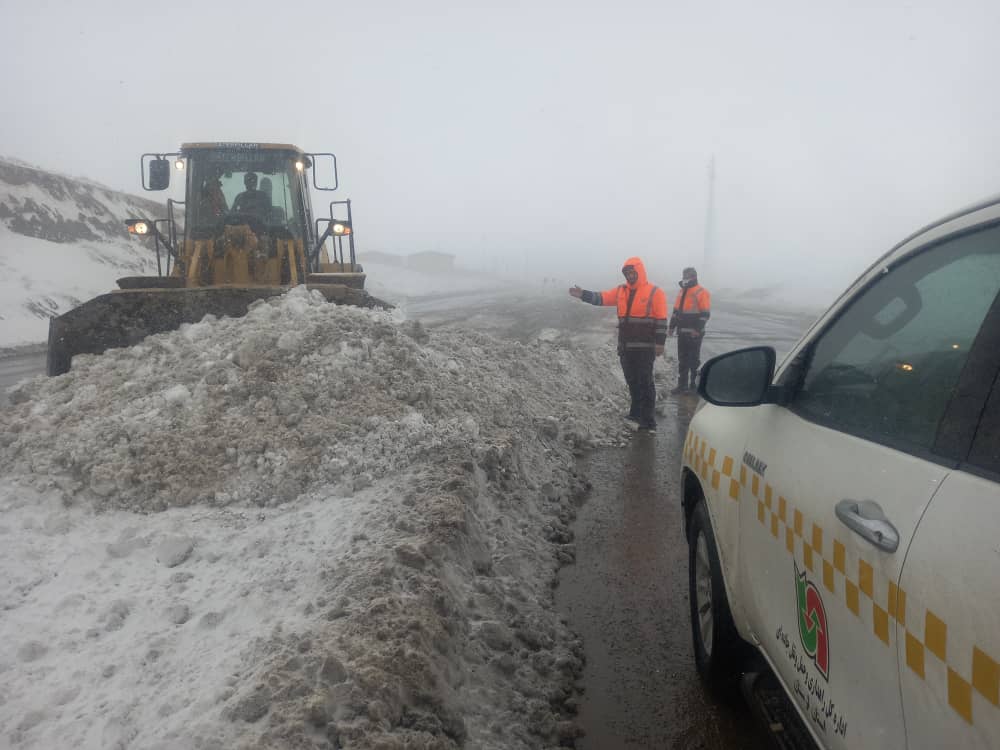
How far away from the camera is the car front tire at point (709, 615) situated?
2.79 metres

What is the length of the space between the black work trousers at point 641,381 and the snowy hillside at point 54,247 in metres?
16.1

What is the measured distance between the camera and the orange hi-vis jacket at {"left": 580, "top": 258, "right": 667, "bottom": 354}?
7.56m

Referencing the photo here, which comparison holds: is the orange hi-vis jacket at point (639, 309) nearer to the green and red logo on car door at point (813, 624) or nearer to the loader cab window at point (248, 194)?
the loader cab window at point (248, 194)

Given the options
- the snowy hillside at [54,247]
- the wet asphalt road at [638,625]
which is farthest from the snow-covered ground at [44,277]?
the wet asphalt road at [638,625]

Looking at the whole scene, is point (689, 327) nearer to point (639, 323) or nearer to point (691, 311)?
point (691, 311)

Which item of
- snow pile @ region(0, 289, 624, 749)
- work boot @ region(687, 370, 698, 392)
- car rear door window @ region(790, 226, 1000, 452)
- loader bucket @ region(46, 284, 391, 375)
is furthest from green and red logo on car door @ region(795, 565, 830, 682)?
work boot @ region(687, 370, 698, 392)

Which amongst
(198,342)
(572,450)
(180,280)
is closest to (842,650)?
(572,450)

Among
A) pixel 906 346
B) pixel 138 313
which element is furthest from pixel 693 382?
pixel 906 346

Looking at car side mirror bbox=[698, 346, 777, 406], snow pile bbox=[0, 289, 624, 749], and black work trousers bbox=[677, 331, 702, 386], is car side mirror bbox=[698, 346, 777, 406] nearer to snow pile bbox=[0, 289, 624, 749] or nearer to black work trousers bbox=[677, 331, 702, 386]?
snow pile bbox=[0, 289, 624, 749]

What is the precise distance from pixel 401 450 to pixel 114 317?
13.5ft

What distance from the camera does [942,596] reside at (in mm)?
1281

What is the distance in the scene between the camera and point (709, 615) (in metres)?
3.01

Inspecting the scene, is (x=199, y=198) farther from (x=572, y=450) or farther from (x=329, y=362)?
(x=572, y=450)

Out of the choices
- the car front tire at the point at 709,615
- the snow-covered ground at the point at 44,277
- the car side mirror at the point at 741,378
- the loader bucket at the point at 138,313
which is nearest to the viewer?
the car side mirror at the point at 741,378
